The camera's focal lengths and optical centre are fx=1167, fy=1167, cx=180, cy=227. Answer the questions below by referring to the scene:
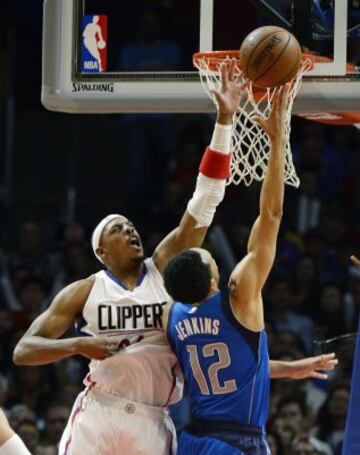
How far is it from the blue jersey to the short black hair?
3.1 inches

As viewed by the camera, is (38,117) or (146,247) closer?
(146,247)

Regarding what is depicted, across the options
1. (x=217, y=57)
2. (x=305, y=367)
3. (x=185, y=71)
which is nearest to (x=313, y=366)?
(x=305, y=367)

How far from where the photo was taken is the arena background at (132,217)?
Result: 8.81 m

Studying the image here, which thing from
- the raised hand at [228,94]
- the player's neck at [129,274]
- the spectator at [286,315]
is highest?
the raised hand at [228,94]

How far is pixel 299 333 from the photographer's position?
941 centimetres

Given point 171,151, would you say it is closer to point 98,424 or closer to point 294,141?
point 294,141

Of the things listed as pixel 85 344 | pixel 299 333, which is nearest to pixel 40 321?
pixel 85 344

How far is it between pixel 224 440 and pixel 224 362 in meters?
0.32

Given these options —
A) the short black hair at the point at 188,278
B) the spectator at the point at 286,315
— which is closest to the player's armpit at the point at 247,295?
the short black hair at the point at 188,278

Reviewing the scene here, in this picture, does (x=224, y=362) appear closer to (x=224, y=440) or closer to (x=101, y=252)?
(x=224, y=440)

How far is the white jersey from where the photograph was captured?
17.1 feet

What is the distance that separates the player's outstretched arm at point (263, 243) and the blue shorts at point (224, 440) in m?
0.44

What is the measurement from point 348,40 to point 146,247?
15.0 ft

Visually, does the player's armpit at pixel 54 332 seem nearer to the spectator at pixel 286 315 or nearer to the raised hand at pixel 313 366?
the raised hand at pixel 313 366
